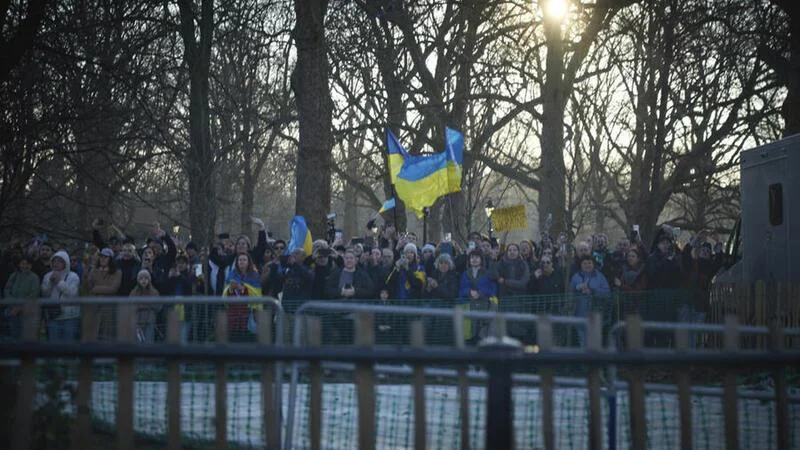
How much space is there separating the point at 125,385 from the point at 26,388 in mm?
499

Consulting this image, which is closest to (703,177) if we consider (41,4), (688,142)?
(688,142)

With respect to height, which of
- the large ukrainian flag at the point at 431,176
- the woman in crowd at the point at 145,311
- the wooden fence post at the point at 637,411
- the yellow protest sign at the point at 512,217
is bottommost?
the wooden fence post at the point at 637,411

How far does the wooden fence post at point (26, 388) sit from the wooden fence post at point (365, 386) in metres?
1.60

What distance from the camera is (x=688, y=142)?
4284cm

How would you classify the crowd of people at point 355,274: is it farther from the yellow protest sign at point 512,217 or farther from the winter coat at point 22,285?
the yellow protest sign at point 512,217

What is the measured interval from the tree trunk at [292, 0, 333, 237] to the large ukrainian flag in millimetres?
1413

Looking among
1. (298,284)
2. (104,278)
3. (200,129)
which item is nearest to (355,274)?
(298,284)

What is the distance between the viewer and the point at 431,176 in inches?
837

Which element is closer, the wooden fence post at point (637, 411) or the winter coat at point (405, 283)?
the wooden fence post at point (637, 411)

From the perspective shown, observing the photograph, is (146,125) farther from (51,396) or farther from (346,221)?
(346,221)

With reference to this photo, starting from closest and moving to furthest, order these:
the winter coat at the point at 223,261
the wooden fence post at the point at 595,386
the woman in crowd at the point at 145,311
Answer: the wooden fence post at the point at 595,386 → the woman in crowd at the point at 145,311 → the winter coat at the point at 223,261

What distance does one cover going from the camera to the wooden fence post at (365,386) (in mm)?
5648

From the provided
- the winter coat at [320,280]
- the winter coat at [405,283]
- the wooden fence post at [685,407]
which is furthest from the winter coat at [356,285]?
the wooden fence post at [685,407]

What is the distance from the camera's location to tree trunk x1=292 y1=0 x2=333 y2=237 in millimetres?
21531
